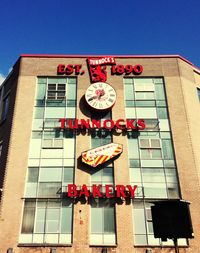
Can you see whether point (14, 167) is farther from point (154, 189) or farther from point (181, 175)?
point (181, 175)

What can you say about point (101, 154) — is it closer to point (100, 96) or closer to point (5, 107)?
point (100, 96)

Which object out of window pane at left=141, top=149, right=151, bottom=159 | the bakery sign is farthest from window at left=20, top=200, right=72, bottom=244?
window pane at left=141, top=149, right=151, bottom=159

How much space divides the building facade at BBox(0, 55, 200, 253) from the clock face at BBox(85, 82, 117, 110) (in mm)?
79

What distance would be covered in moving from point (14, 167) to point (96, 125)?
6.49 m

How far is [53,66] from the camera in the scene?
75.0 ft

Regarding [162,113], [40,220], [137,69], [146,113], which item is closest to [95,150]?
[146,113]

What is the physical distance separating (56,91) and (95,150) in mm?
6209

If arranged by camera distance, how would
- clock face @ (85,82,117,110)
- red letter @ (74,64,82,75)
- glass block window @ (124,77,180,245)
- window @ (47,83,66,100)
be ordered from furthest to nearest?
red letter @ (74,64,82,75)
window @ (47,83,66,100)
clock face @ (85,82,117,110)
glass block window @ (124,77,180,245)

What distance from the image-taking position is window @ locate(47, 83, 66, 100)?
2173 cm

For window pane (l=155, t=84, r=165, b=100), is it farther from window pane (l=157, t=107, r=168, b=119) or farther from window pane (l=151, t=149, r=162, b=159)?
window pane (l=151, t=149, r=162, b=159)

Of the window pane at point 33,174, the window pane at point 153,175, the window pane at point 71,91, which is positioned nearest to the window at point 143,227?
the window pane at point 153,175

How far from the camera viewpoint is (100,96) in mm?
21109

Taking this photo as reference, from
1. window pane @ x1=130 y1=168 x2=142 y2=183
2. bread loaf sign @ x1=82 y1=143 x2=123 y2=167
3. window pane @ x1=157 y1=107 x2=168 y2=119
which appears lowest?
window pane @ x1=130 y1=168 x2=142 y2=183

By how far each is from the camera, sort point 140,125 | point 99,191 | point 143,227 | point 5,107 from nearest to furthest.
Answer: point 143,227, point 99,191, point 140,125, point 5,107
